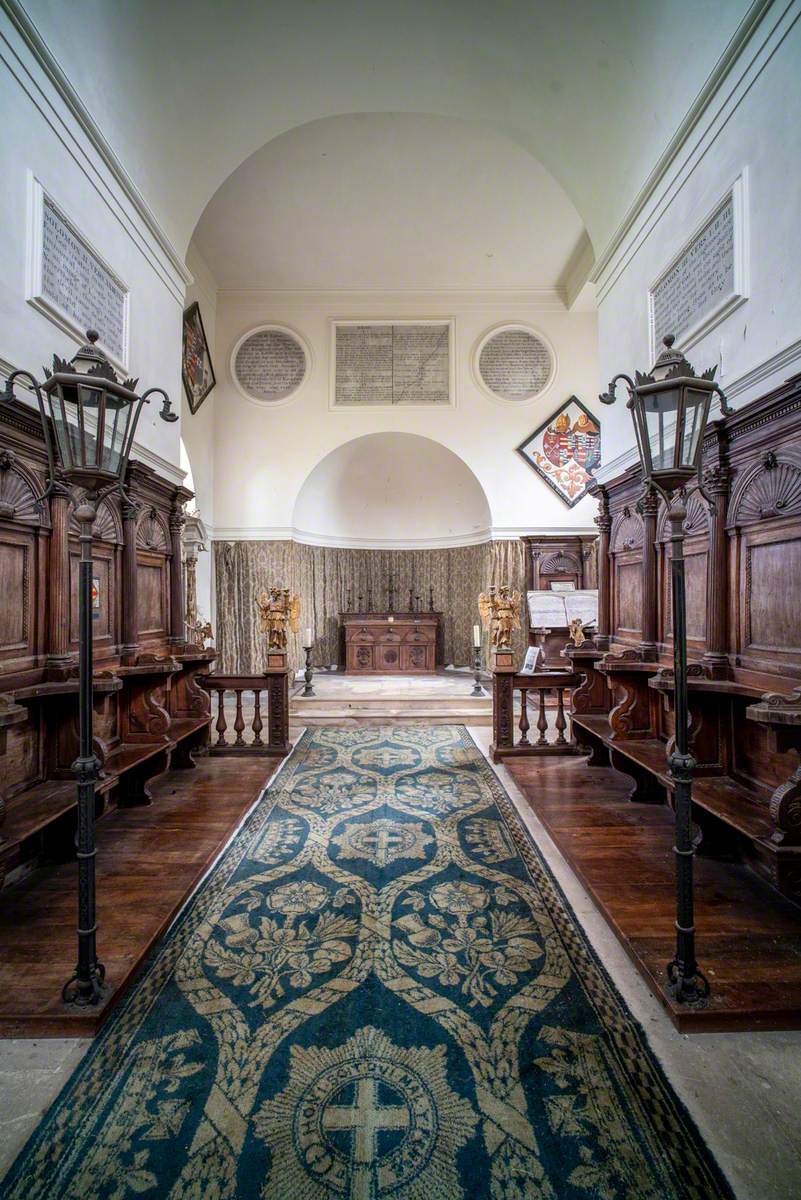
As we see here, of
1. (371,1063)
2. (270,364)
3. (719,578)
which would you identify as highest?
(270,364)

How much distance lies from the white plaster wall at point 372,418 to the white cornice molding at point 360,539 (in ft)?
0.13

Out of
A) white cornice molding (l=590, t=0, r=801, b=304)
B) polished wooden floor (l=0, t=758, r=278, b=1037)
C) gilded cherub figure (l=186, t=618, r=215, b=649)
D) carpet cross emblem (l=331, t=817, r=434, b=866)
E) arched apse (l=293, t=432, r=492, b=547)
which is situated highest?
white cornice molding (l=590, t=0, r=801, b=304)

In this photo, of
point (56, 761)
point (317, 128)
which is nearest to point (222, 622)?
point (56, 761)

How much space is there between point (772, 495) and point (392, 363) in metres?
8.19

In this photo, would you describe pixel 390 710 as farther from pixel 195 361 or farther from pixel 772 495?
pixel 195 361

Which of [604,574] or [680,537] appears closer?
[680,537]

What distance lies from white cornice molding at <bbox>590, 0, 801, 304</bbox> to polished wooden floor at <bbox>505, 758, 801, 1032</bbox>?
4296 millimetres

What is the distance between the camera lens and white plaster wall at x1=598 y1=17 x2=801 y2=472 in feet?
8.95

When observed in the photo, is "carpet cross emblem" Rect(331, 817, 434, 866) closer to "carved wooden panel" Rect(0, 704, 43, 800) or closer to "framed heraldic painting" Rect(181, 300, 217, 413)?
"carved wooden panel" Rect(0, 704, 43, 800)

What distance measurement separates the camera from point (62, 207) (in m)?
3.46

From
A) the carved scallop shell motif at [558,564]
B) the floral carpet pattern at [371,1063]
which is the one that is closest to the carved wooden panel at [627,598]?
the floral carpet pattern at [371,1063]

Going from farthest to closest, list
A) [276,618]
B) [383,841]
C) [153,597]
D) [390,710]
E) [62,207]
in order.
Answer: [390,710] → [276,618] → [153,597] → [62,207] → [383,841]

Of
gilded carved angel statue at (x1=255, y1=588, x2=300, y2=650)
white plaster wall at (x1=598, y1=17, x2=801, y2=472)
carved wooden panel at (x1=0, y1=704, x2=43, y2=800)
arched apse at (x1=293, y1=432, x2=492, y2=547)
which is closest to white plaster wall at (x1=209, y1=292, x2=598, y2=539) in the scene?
arched apse at (x1=293, y1=432, x2=492, y2=547)

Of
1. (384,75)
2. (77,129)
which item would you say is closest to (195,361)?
(384,75)
